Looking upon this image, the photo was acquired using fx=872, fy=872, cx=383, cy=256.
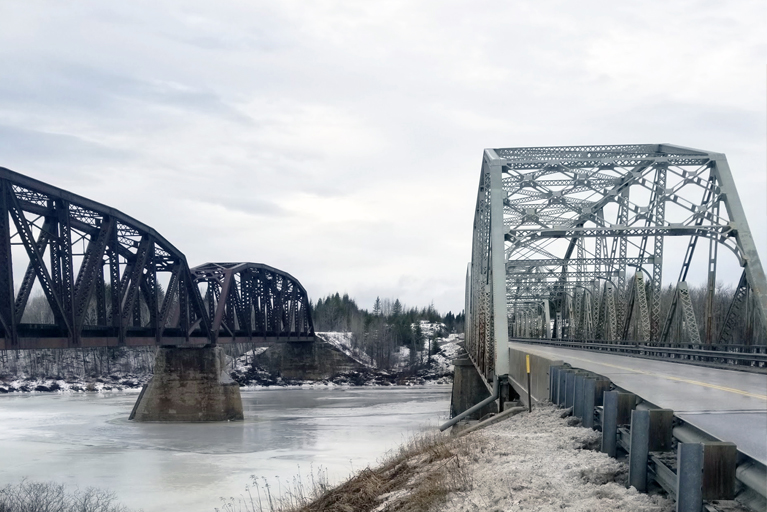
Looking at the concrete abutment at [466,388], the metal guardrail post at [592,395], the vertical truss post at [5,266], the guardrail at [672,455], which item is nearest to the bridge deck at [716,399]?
the guardrail at [672,455]

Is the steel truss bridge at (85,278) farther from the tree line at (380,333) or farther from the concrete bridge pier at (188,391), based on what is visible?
the tree line at (380,333)

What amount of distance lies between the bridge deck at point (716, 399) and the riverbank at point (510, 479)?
1046mm

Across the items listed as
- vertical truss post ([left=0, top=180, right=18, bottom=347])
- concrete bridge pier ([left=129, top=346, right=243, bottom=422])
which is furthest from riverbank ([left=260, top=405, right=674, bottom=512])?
concrete bridge pier ([left=129, top=346, right=243, bottom=422])

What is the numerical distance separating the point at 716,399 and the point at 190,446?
30285 millimetres

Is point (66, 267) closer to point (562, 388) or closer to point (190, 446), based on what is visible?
point (190, 446)

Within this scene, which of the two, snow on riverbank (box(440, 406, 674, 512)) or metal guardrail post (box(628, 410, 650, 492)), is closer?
snow on riverbank (box(440, 406, 674, 512))

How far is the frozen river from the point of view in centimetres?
2647

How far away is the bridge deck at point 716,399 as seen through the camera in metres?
8.63

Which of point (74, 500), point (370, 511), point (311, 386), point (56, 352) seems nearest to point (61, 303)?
point (74, 500)

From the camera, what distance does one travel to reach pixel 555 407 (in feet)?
48.6

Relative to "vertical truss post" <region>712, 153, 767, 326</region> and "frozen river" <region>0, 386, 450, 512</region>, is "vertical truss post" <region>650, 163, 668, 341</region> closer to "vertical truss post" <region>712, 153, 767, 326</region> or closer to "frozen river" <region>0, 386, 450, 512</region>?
"vertical truss post" <region>712, 153, 767, 326</region>

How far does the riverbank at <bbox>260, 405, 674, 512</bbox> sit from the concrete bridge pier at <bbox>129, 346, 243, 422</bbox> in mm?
40861

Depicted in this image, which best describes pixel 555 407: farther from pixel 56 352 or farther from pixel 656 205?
pixel 56 352

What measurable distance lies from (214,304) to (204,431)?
26.9 meters
